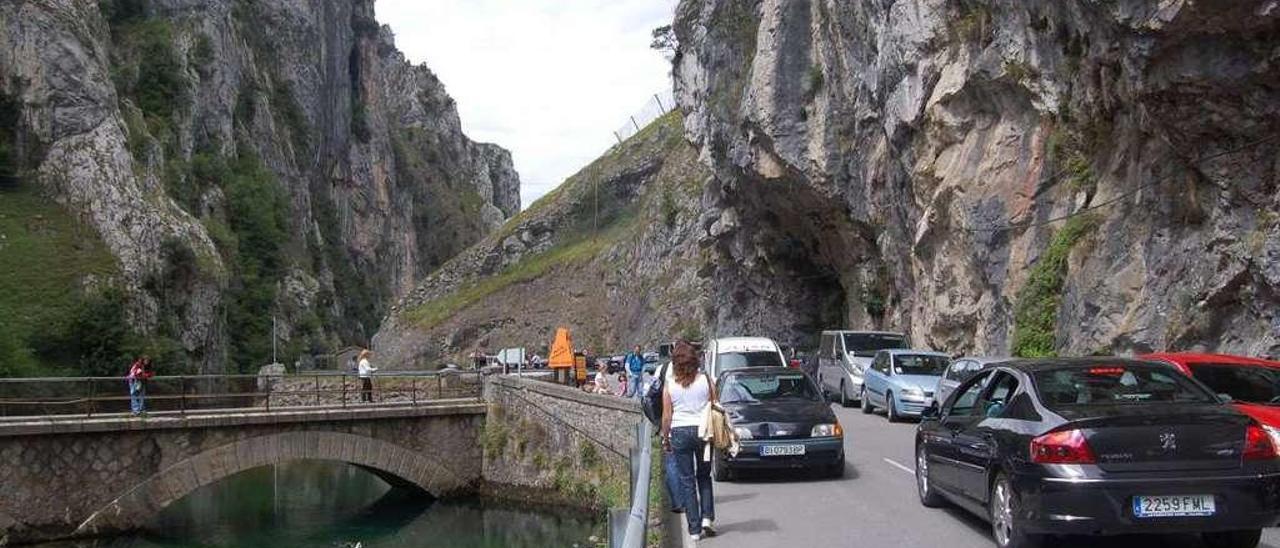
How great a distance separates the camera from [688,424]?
8.88 m

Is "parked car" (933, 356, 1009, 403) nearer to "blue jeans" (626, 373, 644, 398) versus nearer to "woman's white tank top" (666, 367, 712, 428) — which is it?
"woman's white tank top" (666, 367, 712, 428)

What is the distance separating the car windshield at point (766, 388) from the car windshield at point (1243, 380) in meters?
4.75

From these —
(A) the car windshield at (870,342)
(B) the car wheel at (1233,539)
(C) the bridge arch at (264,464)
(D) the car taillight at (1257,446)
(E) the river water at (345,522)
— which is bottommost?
(E) the river water at (345,522)

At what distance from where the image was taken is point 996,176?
26.1 metres

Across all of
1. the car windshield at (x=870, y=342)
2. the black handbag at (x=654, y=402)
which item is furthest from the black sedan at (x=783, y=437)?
the car windshield at (x=870, y=342)

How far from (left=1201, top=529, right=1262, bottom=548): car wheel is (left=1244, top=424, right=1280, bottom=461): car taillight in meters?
0.69

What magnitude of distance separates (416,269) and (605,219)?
55.4m

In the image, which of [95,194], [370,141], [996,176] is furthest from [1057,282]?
[370,141]

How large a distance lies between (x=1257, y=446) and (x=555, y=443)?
2081 centimetres

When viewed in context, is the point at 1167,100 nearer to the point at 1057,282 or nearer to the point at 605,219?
the point at 1057,282

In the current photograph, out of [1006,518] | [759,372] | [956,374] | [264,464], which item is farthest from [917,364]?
[264,464]

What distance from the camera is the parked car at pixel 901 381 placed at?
2052cm

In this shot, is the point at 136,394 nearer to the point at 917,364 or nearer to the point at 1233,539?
the point at 917,364

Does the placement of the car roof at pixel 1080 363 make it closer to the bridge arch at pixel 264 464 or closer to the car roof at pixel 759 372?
the car roof at pixel 759 372
